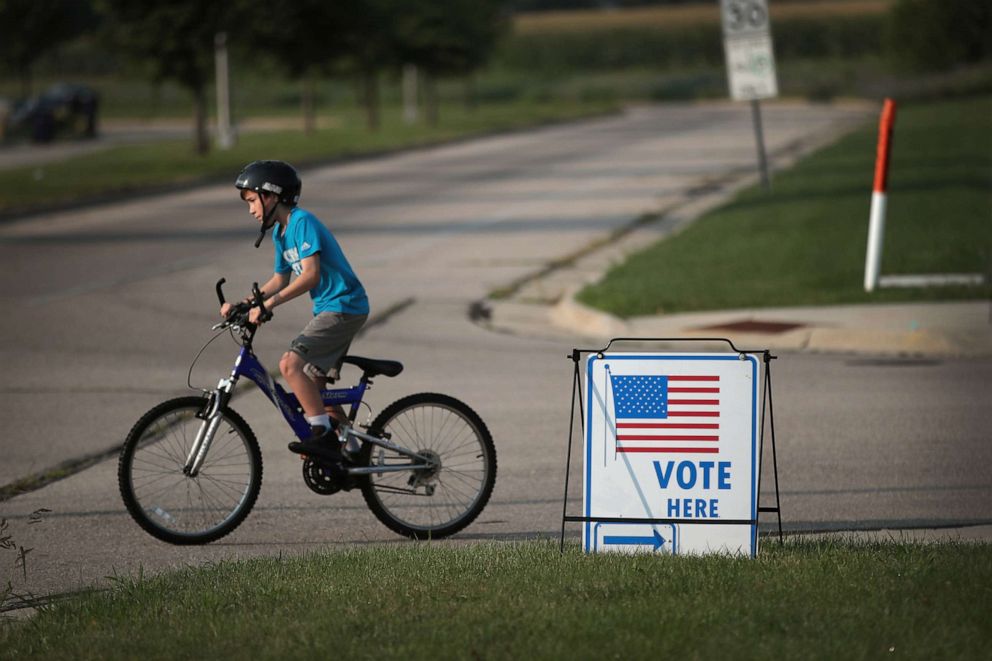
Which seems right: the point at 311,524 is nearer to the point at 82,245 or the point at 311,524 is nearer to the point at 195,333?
the point at 195,333

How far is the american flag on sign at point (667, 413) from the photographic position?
20.9ft

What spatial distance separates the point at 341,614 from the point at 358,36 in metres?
43.9

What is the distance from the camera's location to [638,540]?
21.2 feet

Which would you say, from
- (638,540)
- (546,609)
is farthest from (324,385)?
(546,609)

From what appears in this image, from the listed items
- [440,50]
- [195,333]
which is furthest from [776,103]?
[195,333]

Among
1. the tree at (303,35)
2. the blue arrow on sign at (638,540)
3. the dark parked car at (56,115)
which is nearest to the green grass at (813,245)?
the blue arrow on sign at (638,540)

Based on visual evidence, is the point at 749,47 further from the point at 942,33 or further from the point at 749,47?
the point at 942,33

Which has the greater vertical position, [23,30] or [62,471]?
[23,30]

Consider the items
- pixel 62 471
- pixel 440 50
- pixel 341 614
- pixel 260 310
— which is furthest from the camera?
pixel 440 50

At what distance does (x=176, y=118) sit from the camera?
7838 cm

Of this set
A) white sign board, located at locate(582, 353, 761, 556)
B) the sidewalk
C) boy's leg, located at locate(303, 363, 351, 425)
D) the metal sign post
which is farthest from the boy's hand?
the metal sign post

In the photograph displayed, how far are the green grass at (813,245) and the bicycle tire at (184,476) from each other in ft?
23.4

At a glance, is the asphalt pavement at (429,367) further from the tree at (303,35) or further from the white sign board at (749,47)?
the tree at (303,35)

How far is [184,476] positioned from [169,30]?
3262 centimetres
